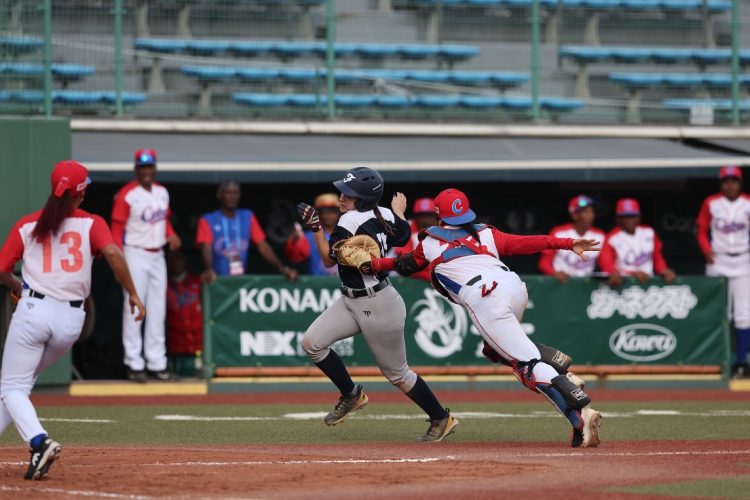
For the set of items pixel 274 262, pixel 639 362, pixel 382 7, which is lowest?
pixel 639 362

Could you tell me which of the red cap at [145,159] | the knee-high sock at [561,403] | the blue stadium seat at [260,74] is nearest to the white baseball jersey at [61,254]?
the knee-high sock at [561,403]

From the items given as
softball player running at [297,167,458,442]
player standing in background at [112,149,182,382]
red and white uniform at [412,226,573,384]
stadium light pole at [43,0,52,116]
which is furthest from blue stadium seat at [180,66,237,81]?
red and white uniform at [412,226,573,384]

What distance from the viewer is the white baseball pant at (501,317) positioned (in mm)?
8625

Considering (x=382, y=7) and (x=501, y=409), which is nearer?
(x=501, y=409)

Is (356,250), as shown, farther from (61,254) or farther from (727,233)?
(727,233)

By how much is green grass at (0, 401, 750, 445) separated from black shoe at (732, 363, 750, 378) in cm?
282

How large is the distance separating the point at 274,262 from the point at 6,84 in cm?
331

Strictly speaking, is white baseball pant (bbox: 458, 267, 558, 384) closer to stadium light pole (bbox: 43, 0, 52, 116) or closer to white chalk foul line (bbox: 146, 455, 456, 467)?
white chalk foul line (bbox: 146, 455, 456, 467)

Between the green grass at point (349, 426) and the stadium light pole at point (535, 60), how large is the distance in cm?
605

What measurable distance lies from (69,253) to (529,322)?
26.5 feet

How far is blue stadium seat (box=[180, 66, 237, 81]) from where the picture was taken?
672 inches

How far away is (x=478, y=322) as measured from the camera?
8.72 m

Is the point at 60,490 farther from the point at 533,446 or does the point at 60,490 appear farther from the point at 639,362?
the point at 639,362

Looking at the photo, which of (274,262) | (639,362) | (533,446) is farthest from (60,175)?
(639,362)
